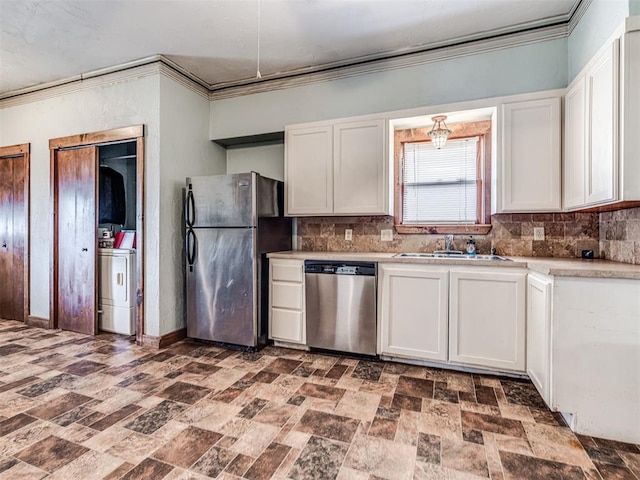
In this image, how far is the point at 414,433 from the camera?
1812mm

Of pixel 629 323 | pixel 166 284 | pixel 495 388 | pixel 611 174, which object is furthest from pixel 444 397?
pixel 166 284

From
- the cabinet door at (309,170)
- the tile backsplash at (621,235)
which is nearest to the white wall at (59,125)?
the cabinet door at (309,170)

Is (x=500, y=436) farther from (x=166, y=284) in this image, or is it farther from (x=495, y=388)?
(x=166, y=284)

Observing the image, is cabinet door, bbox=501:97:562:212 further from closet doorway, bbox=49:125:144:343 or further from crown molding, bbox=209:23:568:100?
closet doorway, bbox=49:125:144:343

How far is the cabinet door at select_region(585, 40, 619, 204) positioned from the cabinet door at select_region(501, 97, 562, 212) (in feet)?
1.30

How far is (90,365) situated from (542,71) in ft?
14.5

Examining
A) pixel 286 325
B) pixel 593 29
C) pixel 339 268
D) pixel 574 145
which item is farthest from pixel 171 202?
pixel 593 29

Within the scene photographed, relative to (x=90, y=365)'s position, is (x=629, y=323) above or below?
above

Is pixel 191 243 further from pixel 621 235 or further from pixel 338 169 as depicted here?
pixel 621 235

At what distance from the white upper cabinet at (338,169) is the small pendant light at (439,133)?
0.50 meters

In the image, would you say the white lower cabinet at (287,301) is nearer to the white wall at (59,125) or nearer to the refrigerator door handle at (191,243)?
the refrigerator door handle at (191,243)

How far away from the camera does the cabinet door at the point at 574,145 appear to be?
223cm

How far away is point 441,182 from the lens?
10.7 feet

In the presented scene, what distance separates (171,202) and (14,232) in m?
2.36
